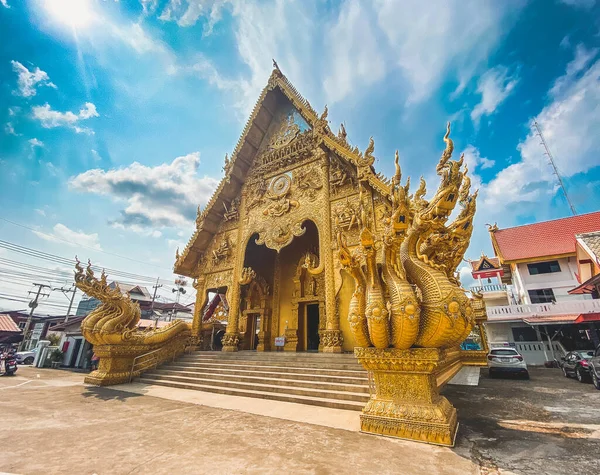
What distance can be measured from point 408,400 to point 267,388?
3.13 meters

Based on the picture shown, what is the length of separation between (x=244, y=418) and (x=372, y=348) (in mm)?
1946

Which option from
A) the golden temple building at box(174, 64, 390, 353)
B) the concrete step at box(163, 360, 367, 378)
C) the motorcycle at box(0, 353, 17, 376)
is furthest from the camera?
the motorcycle at box(0, 353, 17, 376)

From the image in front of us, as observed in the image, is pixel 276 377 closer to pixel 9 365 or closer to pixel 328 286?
pixel 328 286

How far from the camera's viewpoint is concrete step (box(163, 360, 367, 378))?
5078 mm

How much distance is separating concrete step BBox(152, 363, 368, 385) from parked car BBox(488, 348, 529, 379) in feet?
20.8

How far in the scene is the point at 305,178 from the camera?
9.22 meters

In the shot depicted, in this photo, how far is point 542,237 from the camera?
14922 mm

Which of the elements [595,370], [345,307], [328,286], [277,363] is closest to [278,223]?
[328,286]

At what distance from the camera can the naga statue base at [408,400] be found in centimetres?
259

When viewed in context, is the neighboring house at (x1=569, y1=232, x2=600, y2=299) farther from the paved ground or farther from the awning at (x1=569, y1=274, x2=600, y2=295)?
the paved ground

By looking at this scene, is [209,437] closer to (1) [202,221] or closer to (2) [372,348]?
(2) [372,348]

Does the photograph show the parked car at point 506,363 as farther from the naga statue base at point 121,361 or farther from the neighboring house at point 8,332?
the neighboring house at point 8,332

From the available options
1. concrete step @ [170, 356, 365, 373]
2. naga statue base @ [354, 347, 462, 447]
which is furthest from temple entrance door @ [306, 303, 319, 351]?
naga statue base @ [354, 347, 462, 447]

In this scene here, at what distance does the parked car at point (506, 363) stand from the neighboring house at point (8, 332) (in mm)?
29814
